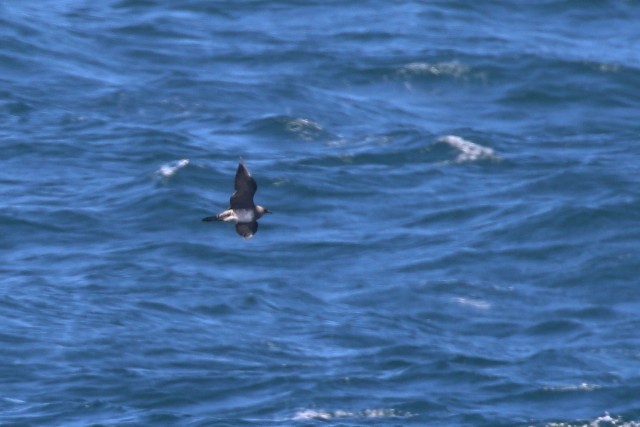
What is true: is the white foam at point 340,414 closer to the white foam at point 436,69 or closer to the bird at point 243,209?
the bird at point 243,209

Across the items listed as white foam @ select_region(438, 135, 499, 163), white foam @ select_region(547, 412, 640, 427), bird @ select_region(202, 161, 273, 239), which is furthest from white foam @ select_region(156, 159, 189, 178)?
bird @ select_region(202, 161, 273, 239)

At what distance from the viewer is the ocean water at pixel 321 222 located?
111 feet

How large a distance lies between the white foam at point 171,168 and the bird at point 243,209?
17.5m

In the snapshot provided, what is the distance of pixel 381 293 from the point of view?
37188 millimetres

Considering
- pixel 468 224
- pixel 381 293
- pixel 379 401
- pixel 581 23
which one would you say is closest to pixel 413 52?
pixel 581 23

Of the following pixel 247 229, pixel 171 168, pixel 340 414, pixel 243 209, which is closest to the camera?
pixel 247 229

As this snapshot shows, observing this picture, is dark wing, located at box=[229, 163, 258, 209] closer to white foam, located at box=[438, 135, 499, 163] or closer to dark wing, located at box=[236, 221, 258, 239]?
dark wing, located at box=[236, 221, 258, 239]

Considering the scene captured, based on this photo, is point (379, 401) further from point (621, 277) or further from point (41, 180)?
point (41, 180)

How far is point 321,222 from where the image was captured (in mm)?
39500

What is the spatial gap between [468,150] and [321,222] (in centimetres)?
484

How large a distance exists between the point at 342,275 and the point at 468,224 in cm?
359

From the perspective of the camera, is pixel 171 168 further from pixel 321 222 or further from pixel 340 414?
pixel 340 414

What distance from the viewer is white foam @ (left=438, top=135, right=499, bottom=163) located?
42.5 metres

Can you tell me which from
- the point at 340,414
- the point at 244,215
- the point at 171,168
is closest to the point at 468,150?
the point at 171,168
